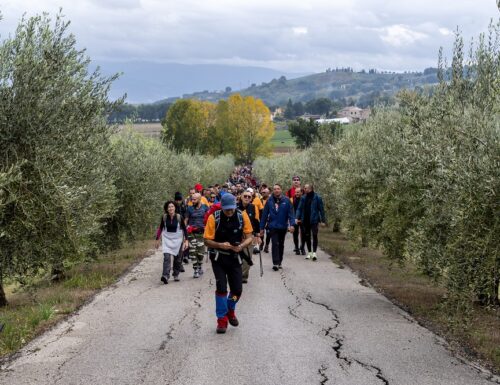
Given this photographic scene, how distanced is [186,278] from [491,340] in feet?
27.2

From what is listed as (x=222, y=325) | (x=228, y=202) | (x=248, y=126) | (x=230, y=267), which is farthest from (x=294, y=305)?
(x=248, y=126)

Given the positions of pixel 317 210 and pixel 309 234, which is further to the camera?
pixel 309 234

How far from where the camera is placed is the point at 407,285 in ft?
47.5

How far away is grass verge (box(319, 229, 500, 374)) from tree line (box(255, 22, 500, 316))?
0.38 metres

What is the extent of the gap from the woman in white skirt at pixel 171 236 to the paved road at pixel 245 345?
4.95 ft

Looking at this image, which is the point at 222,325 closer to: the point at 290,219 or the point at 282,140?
the point at 290,219

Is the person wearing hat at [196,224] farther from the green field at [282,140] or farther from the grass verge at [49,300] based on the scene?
the green field at [282,140]

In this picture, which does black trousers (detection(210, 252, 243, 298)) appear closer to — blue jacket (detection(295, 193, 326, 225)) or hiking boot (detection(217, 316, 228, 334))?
hiking boot (detection(217, 316, 228, 334))

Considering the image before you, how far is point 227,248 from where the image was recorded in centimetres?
936

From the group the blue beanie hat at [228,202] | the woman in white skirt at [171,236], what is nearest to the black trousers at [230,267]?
the blue beanie hat at [228,202]

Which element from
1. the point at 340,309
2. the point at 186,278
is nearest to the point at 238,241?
the point at 340,309

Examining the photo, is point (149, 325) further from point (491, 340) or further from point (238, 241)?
point (491, 340)

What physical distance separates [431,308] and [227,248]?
444 cm

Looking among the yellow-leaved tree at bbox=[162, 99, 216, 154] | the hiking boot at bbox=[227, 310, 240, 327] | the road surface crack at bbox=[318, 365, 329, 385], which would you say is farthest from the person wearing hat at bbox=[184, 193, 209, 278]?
the yellow-leaved tree at bbox=[162, 99, 216, 154]
